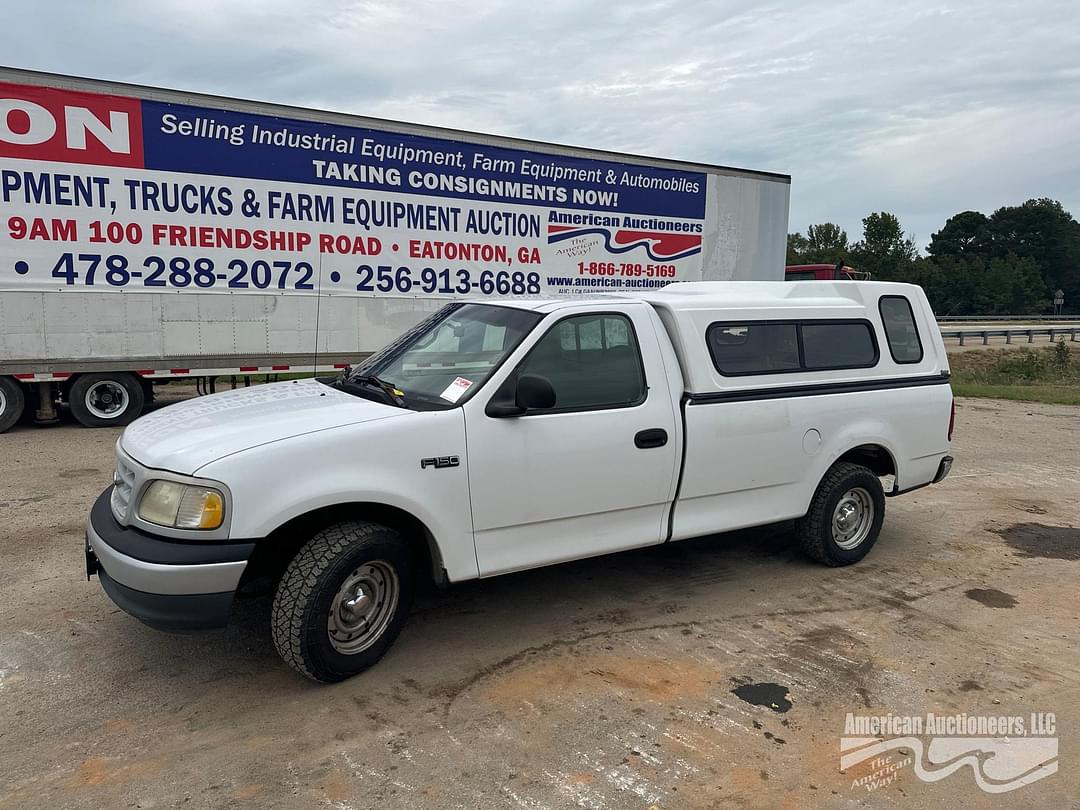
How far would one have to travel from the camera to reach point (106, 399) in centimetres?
1011

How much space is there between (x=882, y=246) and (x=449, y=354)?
83.1 metres

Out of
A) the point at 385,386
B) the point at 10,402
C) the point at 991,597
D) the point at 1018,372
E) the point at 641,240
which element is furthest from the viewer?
the point at 1018,372

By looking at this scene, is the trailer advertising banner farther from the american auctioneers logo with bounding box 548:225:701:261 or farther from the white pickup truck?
the white pickup truck

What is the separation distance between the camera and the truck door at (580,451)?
157 inches

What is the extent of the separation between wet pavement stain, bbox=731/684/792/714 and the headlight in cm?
245

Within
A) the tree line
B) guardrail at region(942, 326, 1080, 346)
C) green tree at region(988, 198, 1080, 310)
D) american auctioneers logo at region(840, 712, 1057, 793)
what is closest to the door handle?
american auctioneers logo at region(840, 712, 1057, 793)

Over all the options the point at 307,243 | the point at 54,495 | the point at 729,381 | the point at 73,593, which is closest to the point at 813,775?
the point at 729,381

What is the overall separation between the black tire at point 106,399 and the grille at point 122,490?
22.0 feet

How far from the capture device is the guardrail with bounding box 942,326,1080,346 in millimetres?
34759

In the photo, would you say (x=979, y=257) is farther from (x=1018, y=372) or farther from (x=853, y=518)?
(x=853, y=518)

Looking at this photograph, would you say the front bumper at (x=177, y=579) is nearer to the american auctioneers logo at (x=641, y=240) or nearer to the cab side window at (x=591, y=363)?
the cab side window at (x=591, y=363)

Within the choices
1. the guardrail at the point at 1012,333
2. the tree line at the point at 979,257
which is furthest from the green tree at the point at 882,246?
the guardrail at the point at 1012,333

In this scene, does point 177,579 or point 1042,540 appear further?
point 1042,540

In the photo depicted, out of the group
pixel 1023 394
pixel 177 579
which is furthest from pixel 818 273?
pixel 177 579
